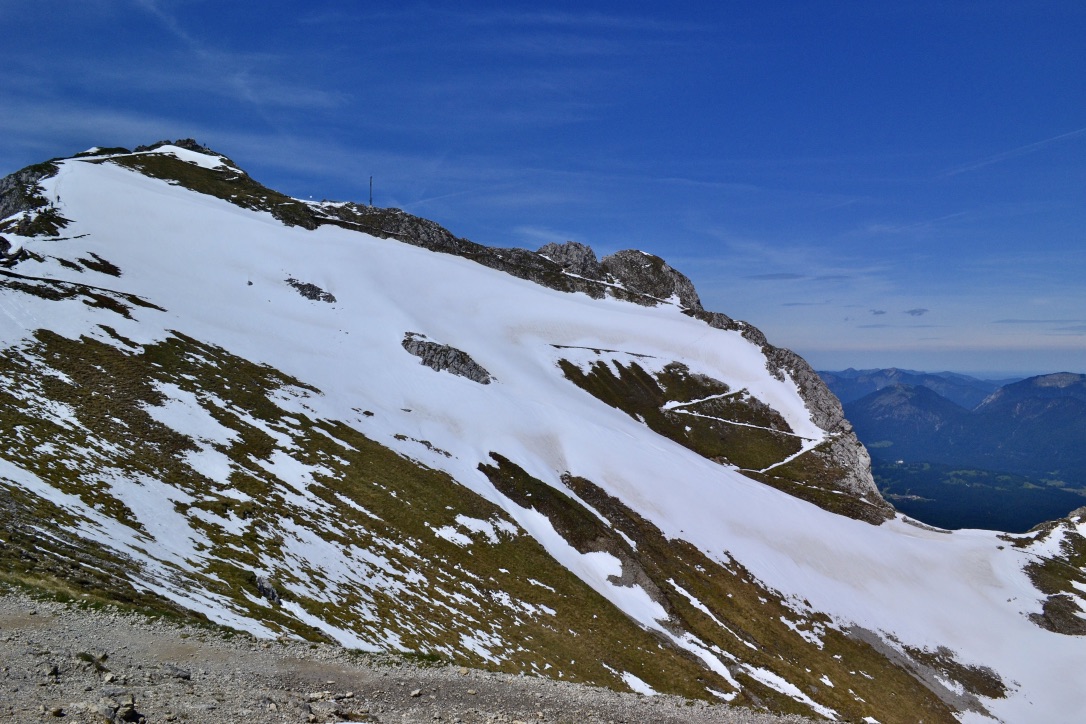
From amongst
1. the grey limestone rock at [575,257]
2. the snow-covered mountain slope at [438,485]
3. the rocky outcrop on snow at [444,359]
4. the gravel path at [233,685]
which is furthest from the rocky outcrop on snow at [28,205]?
the grey limestone rock at [575,257]

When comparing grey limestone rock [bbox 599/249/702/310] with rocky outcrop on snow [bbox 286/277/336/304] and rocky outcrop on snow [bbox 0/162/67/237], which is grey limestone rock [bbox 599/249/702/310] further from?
rocky outcrop on snow [bbox 0/162/67/237]

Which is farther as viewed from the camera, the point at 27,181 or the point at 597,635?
the point at 27,181

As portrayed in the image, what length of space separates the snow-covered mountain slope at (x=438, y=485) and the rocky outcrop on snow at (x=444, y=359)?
1.69 feet

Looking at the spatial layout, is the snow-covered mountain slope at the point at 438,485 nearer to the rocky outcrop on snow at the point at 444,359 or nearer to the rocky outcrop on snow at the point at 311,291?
the rocky outcrop on snow at the point at 444,359

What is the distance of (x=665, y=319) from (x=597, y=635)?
133 m

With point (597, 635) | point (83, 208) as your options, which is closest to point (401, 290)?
→ point (83, 208)

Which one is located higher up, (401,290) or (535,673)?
(401,290)

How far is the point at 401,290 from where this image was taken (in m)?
125

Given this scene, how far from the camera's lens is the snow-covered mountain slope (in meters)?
34.0

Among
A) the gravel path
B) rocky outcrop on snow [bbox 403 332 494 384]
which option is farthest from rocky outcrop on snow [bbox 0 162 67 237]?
the gravel path

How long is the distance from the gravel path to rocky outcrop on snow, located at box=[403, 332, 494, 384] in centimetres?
7324

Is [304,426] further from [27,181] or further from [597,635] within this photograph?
[27,181]

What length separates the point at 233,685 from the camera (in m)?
17.0

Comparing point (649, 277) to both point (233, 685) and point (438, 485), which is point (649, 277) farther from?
point (233, 685)
